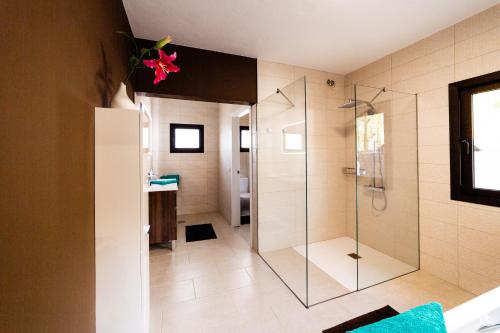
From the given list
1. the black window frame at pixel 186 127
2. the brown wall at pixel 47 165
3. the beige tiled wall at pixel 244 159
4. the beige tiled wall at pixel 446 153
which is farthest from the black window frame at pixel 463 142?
the black window frame at pixel 186 127

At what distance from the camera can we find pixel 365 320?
1605mm

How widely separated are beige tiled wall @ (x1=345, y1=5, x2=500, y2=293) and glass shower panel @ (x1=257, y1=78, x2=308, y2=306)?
1358 millimetres

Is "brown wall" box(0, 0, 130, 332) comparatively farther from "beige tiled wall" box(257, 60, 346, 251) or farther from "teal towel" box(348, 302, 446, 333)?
"beige tiled wall" box(257, 60, 346, 251)

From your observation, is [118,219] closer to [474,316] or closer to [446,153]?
[474,316]

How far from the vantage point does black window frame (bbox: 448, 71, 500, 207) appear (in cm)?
184

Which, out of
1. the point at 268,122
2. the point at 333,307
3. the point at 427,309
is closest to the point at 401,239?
the point at 333,307

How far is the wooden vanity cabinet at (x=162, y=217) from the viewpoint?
110 inches

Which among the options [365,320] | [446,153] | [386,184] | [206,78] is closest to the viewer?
[365,320]

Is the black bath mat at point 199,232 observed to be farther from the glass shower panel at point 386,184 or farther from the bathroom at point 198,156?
the glass shower panel at point 386,184

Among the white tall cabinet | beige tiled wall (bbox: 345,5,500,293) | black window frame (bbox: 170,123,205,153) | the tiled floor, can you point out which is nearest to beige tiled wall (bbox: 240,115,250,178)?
black window frame (bbox: 170,123,205,153)

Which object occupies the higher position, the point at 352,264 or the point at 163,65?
the point at 163,65

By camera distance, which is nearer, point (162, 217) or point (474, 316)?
point (474, 316)

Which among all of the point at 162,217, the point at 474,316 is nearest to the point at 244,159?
the point at 162,217

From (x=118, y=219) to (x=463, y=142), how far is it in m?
2.88
